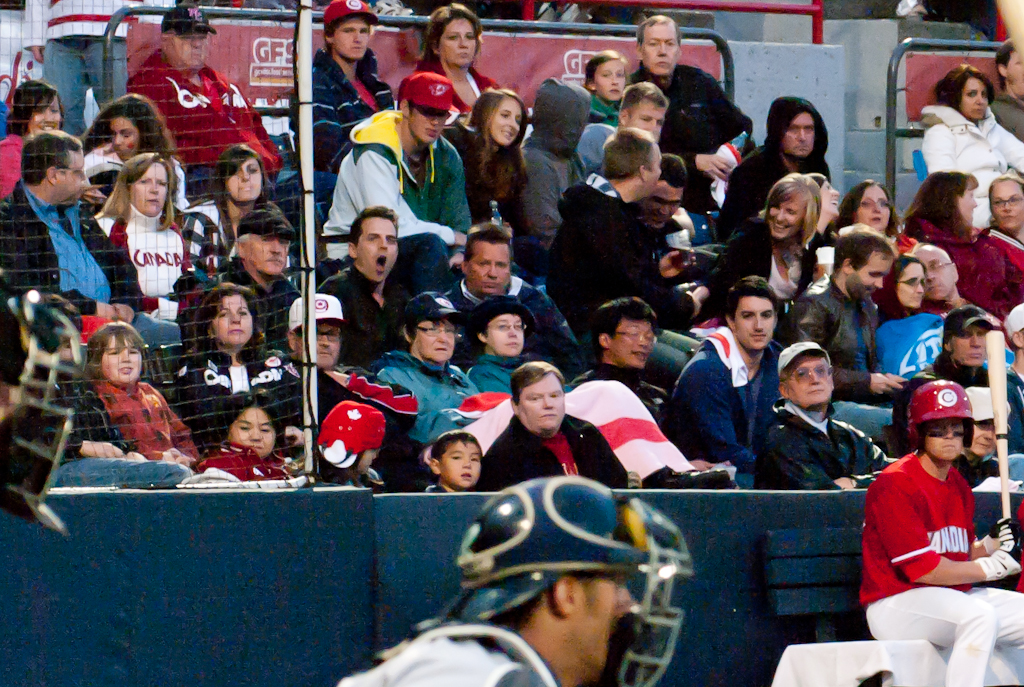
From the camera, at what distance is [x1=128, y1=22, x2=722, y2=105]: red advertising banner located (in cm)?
873

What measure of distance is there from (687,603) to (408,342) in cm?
165

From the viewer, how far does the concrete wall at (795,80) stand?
35.7ft

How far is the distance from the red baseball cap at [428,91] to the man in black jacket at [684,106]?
180cm

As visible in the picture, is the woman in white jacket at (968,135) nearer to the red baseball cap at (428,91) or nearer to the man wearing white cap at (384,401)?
the red baseball cap at (428,91)

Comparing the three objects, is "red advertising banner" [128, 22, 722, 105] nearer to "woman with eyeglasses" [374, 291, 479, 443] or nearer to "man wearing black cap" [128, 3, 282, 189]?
"man wearing black cap" [128, 3, 282, 189]

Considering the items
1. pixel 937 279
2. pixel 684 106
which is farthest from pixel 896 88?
Answer: pixel 937 279

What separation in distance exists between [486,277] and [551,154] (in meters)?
1.38

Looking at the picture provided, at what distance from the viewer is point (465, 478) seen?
21.4ft

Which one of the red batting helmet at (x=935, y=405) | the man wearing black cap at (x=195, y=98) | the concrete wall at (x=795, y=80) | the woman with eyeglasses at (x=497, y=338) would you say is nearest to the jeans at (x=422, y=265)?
the woman with eyeglasses at (x=497, y=338)

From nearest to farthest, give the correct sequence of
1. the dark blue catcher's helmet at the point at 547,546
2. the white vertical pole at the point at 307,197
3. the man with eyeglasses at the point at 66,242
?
the dark blue catcher's helmet at the point at 547,546, the white vertical pole at the point at 307,197, the man with eyeglasses at the point at 66,242

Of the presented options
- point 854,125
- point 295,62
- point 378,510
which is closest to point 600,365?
point 378,510

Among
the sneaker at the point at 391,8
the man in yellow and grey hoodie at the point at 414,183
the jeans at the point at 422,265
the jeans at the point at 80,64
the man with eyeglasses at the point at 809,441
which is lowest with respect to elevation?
the man with eyeglasses at the point at 809,441

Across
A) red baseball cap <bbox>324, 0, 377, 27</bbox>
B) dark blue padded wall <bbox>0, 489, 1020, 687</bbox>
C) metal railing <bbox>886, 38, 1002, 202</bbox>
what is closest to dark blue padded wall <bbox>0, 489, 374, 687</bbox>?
dark blue padded wall <bbox>0, 489, 1020, 687</bbox>

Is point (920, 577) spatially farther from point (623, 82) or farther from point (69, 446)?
point (623, 82)
